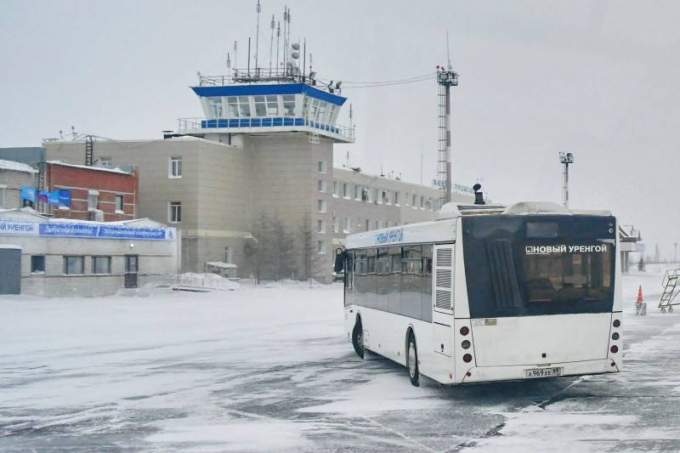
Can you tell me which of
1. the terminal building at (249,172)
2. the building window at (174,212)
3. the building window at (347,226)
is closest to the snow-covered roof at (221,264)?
the terminal building at (249,172)

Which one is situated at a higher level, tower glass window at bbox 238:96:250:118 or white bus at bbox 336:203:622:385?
tower glass window at bbox 238:96:250:118

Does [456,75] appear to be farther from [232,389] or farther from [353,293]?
[232,389]

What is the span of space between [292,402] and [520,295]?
380 centimetres

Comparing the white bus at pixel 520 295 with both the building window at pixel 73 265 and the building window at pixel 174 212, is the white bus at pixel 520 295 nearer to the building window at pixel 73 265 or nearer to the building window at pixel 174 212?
the building window at pixel 73 265

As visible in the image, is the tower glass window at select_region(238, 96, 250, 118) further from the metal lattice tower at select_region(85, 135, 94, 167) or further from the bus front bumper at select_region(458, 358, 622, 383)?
the bus front bumper at select_region(458, 358, 622, 383)

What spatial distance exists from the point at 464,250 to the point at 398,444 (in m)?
3.83

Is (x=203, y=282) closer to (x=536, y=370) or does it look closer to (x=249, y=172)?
(x=249, y=172)

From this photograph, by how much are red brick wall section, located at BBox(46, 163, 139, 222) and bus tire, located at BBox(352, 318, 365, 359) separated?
156 ft

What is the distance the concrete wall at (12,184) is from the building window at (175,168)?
1570cm

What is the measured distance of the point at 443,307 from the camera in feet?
46.1

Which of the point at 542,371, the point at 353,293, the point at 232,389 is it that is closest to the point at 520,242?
the point at 542,371

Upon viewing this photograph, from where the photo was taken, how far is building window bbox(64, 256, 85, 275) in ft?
176

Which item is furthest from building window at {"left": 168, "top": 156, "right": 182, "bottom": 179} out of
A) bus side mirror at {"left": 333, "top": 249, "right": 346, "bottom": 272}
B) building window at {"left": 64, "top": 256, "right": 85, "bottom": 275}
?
bus side mirror at {"left": 333, "top": 249, "right": 346, "bottom": 272}

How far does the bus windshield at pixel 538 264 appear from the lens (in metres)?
13.7
